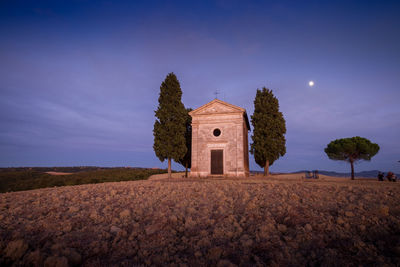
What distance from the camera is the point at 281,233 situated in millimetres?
3447

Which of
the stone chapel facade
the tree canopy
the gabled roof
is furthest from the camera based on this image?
the tree canopy

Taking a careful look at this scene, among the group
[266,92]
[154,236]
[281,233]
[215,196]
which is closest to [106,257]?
[154,236]

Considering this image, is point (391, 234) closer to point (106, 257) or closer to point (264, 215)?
point (264, 215)

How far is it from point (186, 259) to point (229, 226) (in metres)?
1.19

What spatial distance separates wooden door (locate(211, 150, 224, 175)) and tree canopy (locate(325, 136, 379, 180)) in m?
16.7

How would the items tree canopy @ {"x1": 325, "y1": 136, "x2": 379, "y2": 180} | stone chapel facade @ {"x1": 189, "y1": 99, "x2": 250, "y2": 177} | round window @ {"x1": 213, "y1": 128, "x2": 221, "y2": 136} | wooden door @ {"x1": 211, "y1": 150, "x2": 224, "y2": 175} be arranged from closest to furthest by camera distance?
stone chapel facade @ {"x1": 189, "y1": 99, "x2": 250, "y2": 177}, wooden door @ {"x1": 211, "y1": 150, "x2": 224, "y2": 175}, round window @ {"x1": 213, "y1": 128, "x2": 221, "y2": 136}, tree canopy @ {"x1": 325, "y1": 136, "x2": 379, "y2": 180}

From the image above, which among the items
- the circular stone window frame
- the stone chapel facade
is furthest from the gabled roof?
the circular stone window frame

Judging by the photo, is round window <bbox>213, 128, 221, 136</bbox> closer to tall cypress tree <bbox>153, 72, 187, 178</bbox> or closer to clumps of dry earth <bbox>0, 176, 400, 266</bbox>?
tall cypress tree <bbox>153, 72, 187, 178</bbox>

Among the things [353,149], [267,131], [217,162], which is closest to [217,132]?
[217,162]

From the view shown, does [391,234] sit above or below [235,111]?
below

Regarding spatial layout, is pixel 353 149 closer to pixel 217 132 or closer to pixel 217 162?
pixel 217 132

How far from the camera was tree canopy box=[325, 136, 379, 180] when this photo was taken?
81.9ft

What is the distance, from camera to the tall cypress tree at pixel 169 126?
66.5ft

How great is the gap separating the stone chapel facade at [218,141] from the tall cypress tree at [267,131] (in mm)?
3061
